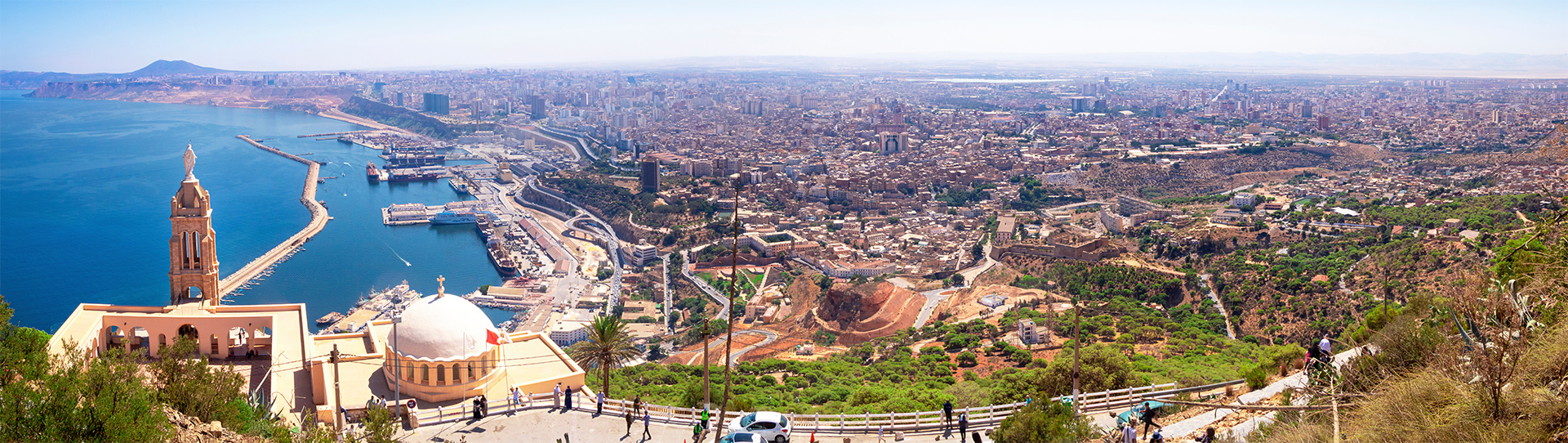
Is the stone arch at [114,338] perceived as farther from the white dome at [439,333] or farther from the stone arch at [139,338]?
the white dome at [439,333]

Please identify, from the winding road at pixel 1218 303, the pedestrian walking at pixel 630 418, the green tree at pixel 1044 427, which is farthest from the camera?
the winding road at pixel 1218 303

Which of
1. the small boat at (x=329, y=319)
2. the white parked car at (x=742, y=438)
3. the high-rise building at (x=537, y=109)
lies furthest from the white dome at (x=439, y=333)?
the high-rise building at (x=537, y=109)

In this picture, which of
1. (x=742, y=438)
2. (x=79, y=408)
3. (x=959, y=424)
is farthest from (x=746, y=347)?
(x=79, y=408)

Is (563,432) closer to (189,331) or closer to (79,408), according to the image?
(79,408)

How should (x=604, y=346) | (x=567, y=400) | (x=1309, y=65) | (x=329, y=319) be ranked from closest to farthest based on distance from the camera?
1. (x=567, y=400)
2. (x=604, y=346)
3. (x=329, y=319)
4. (x=1309, y=65)

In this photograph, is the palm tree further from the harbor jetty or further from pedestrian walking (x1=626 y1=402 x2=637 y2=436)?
the harbor jetty

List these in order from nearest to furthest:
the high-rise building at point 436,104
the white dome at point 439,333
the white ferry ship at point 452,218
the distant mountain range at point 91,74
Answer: the white dome at point 439,333 → the white ferry ship at point 452,218 → the high-rise building at point 436,104 → the distant mountain range at point 91,74

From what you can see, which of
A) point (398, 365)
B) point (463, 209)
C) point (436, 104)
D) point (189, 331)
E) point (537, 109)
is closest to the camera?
point (398, 365)
